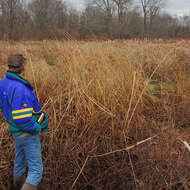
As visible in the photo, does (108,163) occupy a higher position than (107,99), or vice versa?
(107,99)

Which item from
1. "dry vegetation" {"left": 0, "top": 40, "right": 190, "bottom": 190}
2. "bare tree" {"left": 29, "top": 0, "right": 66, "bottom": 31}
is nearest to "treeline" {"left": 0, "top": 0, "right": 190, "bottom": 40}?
"bare tree" {"left": 29, "top": 0, "right": 66, "bottom": 31}

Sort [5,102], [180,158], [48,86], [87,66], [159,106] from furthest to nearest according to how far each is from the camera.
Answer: [48,86] → [159,106] → [87,66] → [180,158] → [5,102]

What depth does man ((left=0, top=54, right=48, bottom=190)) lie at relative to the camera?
82 centimetres

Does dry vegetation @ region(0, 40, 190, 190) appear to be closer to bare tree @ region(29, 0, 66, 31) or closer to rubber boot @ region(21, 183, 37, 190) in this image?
rubber boot @ region(21, 183, 37, 190)

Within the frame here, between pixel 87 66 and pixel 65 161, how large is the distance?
2.73ft

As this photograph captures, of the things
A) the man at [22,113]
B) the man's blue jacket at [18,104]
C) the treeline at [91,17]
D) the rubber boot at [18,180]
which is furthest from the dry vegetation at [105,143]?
the treeline at [91,17]

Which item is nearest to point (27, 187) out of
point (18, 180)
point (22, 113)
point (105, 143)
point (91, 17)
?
point (18, 180)

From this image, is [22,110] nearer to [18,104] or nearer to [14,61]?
[18,104]

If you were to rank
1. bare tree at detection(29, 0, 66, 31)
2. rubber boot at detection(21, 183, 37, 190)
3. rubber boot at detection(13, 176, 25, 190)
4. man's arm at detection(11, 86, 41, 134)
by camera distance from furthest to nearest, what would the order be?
bare tree at detection(29, 0, 66, 31), rubber boot at detection(13, 176, 25, 190), rubber boot at detection(21, 183, 37, 190), man's arm at detection(11, 86, 41, 134)

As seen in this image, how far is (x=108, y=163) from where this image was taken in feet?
3.88

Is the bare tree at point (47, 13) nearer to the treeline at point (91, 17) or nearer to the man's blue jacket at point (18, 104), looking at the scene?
the treeline at point (91, 17)

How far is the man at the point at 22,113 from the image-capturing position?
0.82 meters

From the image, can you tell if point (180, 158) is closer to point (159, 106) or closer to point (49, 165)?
point (159, 106)

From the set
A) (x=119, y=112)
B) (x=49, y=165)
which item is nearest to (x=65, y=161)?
(x=49, y=165)
